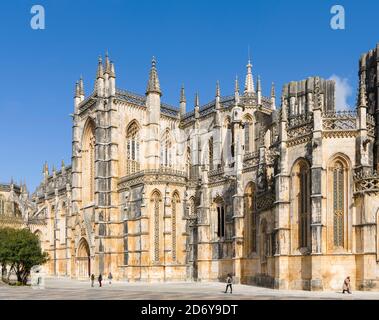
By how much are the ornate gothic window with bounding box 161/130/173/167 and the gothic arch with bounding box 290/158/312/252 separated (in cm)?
3079

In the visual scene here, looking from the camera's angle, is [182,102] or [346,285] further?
[182,102]

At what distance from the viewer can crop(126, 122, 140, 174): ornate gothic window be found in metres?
63.1

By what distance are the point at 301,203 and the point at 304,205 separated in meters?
0.33

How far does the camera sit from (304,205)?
36844 millimetres

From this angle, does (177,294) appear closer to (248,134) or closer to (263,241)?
(263,241)

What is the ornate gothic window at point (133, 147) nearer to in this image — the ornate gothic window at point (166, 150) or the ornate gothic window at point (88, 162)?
the ornate gothic window at point (166, 150)

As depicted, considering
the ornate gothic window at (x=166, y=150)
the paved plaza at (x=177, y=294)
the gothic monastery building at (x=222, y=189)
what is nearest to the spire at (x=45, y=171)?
the gothic monastery building at (x=222, y=189)

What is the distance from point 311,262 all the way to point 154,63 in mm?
32712

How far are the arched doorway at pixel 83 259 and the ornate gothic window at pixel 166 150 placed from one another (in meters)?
13.1

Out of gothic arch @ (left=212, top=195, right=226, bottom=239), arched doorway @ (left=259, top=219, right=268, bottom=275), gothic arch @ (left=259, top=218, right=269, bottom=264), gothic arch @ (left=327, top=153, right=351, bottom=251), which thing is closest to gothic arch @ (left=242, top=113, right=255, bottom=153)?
gothic arch @ (left=212, top=195, right=226, bottom=239)

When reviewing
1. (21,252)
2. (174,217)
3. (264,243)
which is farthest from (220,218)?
(21,252)

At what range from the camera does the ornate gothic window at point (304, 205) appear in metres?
36.4

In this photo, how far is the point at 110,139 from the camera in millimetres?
61000
